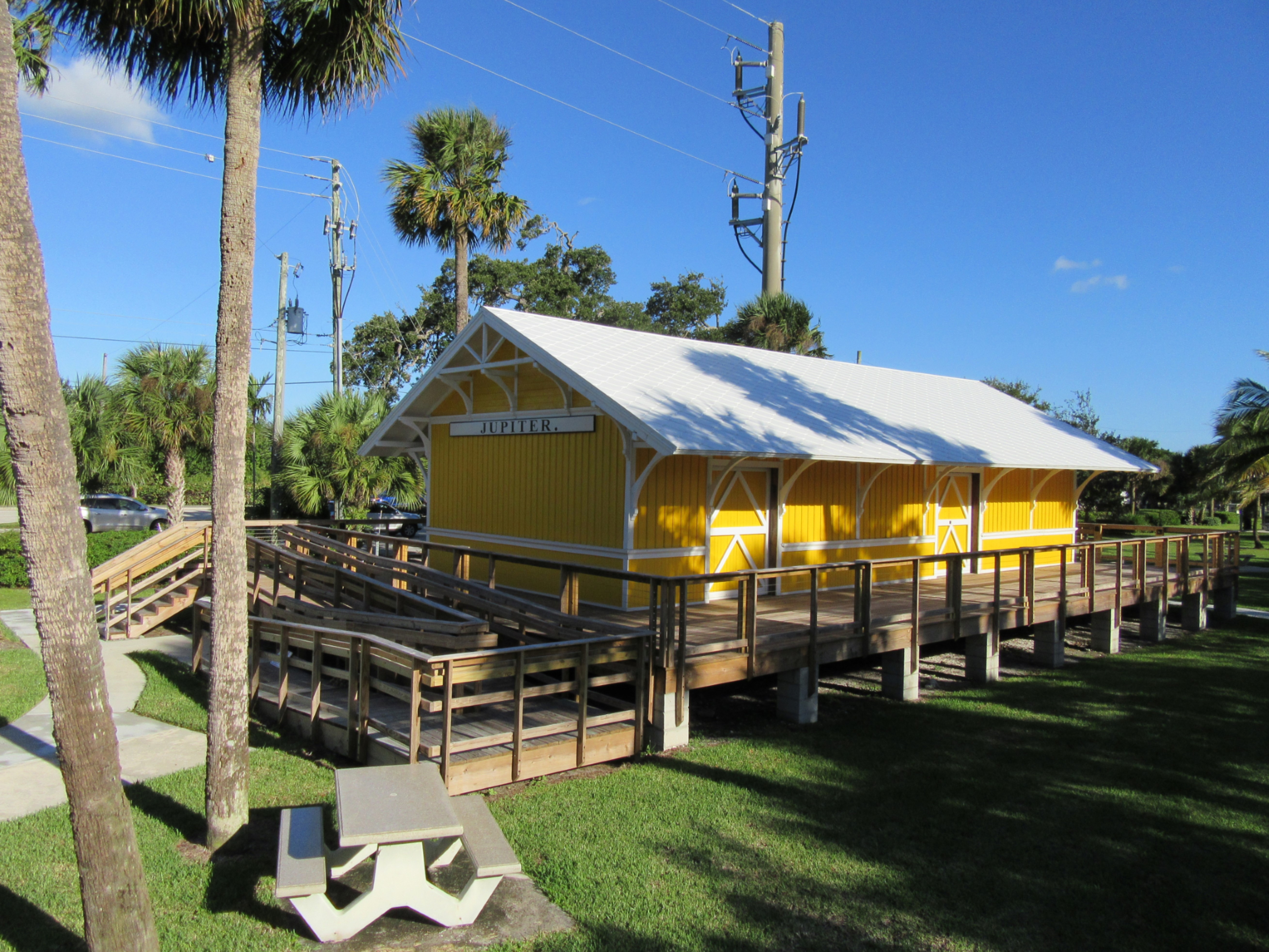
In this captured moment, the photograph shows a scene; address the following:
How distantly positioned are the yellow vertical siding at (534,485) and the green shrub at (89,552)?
9658mm

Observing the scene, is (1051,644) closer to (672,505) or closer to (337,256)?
(672,505)

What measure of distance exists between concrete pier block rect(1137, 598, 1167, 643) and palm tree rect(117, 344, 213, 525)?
68.1ft

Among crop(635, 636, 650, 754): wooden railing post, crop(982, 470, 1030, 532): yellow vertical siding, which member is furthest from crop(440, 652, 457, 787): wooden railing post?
crop(982, 470, 1030, 532): yellow vertical siding

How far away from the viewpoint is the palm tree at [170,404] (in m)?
21.7

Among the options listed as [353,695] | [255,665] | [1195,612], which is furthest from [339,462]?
[1195,612]

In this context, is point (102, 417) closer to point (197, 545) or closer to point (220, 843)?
point (197, 545)

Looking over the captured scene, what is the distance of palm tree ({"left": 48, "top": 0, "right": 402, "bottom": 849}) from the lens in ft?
19.2

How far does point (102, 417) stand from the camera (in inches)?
879

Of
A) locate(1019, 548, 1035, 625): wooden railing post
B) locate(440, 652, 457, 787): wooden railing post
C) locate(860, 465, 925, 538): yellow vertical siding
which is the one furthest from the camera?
locate(860, 465, 925, 538): yellow vertical siding

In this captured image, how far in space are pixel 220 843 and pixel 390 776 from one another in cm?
139

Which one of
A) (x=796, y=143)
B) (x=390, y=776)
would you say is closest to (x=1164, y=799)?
(x=390, y=776)

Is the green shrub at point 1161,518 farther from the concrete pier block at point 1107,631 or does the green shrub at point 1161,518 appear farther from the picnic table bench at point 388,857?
the picnic table bench at point 388,857

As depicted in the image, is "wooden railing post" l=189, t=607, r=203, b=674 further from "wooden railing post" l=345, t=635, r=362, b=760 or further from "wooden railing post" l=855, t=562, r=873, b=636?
"wooden railing post" l=855, t=562, r=873, b=636

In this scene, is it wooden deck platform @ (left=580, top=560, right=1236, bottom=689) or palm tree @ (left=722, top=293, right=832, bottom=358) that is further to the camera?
palm tree @ (left=722, top=293, right=832, bottom=358)
